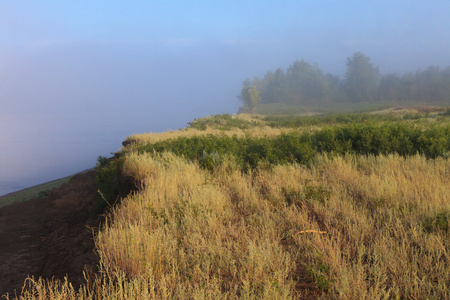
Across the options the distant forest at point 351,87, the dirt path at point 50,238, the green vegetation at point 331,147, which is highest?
the distant forest at point 351,87

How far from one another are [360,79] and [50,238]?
11376 centimetres

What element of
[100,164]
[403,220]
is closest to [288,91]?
[100,164]

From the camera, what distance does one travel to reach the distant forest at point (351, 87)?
271 ft

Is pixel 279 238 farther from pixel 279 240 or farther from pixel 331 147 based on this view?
pixel 331 147

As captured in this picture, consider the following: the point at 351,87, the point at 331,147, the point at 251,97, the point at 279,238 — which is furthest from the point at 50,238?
the point at 351,87

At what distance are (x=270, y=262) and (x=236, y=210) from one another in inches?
89.4

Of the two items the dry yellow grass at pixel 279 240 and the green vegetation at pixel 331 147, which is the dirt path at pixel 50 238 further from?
the green vegetation at pixel 331 147

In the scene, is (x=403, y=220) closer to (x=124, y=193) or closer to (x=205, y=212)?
(x=205, y=212)

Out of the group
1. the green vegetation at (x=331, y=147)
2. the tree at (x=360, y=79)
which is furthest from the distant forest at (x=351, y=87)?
the green vegetation at (x=331, y=147)

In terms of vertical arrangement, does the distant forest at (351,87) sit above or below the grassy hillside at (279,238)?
above

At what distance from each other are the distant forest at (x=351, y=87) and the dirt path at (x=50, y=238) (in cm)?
8109

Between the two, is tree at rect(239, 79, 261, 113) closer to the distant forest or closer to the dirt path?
the distant forest

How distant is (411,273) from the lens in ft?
10.6

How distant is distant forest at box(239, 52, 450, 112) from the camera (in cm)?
8275
